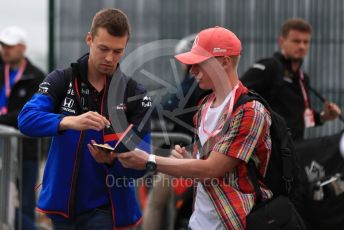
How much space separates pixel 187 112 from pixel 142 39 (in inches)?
99.6

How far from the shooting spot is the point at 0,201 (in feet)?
22.1

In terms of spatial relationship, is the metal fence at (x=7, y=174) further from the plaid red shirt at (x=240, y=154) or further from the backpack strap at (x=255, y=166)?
the backpack strap at (x=255, y=166)

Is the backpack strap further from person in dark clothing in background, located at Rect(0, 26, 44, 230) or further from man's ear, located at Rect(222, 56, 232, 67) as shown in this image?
person in dark clothing in background, located at Rect(0, 26, 44, 230)

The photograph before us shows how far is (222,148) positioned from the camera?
4363 millimetres

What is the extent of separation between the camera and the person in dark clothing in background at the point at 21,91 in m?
7.29

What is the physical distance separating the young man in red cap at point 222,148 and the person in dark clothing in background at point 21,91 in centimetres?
292

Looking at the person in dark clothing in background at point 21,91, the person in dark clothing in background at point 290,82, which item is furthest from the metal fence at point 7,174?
the person in dark clothing in background at point 290,82

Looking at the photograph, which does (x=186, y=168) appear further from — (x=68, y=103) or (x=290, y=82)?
(x=290, y=82)

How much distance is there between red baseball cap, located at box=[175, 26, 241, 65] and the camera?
4.48 meters

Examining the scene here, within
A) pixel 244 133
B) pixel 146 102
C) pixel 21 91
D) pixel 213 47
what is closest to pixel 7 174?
pixel 21 91

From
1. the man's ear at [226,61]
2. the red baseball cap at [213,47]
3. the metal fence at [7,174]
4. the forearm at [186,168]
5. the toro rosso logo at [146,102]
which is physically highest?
the red baseball cap at [213,47]

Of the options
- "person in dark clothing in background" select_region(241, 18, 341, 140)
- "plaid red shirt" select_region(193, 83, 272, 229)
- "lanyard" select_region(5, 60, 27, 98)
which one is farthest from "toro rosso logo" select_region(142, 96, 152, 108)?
"lanyard" select_region(5, 60, 27, 98)

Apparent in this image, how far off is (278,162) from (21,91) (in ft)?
12.6

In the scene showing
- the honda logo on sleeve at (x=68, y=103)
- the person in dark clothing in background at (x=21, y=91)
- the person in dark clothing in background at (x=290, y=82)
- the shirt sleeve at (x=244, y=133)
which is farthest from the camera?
the person in dark clothing in background at (x=21, y=91)
